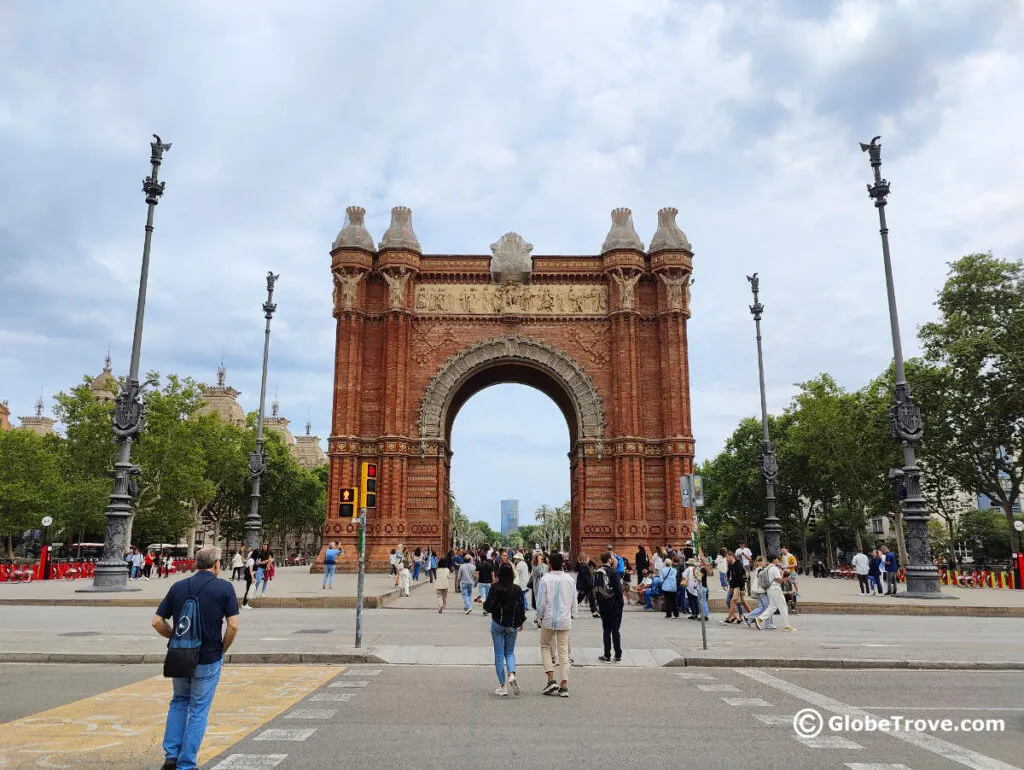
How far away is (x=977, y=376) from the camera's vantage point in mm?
34812

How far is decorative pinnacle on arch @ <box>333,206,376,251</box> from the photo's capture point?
40812 mm

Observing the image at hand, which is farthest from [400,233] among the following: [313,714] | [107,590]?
[313,714]

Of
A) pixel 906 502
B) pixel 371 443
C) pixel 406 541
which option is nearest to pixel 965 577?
pixel 906 502

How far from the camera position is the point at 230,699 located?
8.62 metres

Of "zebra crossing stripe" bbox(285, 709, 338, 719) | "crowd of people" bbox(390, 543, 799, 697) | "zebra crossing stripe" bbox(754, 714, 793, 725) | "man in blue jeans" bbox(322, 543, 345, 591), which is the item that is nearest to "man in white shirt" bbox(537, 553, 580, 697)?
"crowd of people" bbox(390, 543, 799, 697)

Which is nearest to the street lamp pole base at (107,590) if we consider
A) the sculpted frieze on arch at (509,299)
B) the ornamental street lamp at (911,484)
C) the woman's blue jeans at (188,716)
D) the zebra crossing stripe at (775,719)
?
the woman's blue jeans at (188,716)

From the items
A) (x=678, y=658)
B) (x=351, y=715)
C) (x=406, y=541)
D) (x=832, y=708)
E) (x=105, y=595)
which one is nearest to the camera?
(x=351, y=715)

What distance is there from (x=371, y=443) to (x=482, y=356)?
786cm

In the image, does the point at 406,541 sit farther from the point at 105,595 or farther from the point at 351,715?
the point at 351,715

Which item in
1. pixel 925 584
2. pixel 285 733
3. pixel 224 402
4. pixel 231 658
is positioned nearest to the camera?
pixel 285 733

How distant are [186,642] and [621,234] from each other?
127 feet

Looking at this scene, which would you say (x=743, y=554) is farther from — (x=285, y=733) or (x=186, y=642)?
(x=186, y=642)

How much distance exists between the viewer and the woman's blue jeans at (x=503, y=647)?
359 inches

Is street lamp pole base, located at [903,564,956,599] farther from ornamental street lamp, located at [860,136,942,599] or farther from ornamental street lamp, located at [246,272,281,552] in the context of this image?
ornamental street lamp, located at [246,272,281,552]
